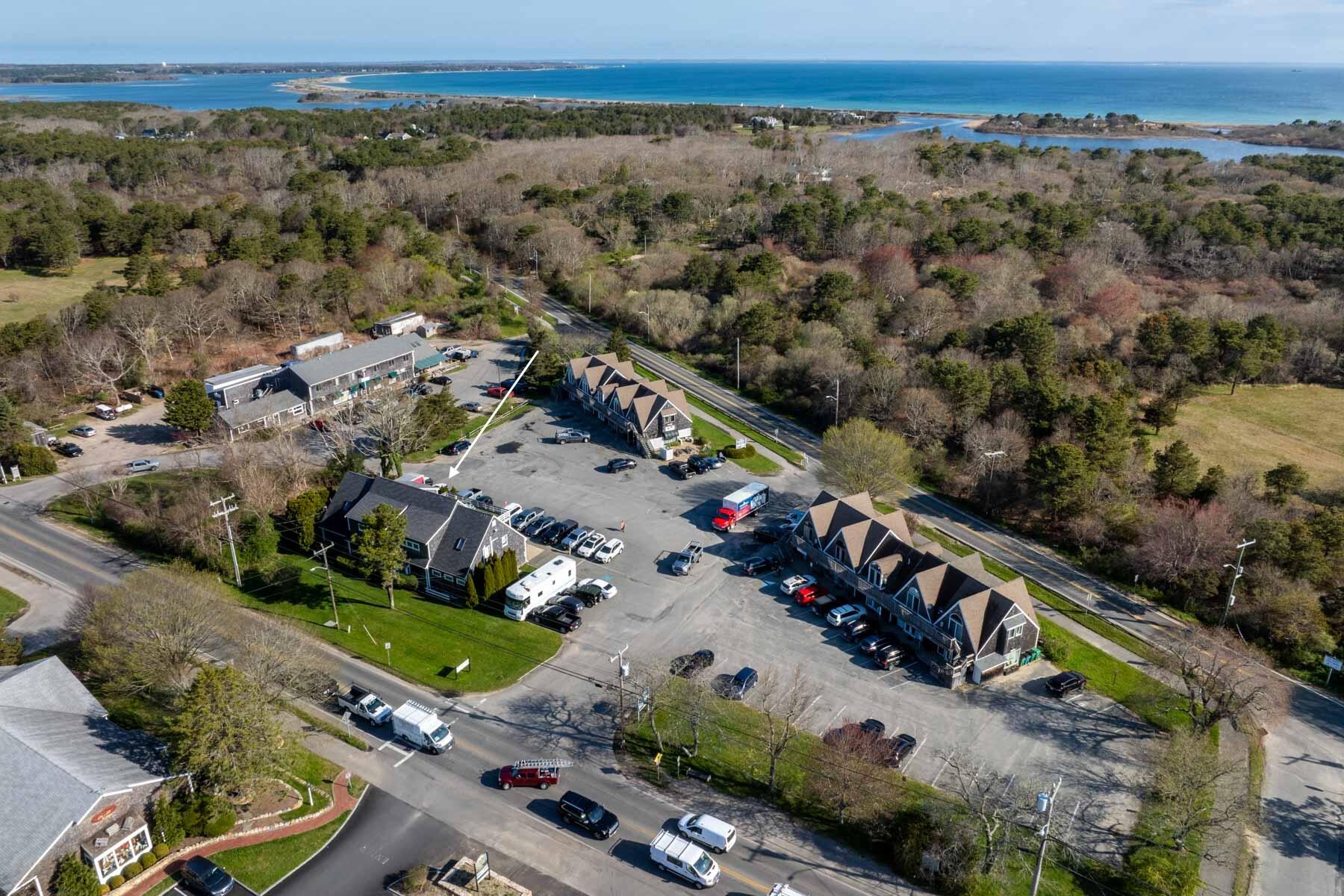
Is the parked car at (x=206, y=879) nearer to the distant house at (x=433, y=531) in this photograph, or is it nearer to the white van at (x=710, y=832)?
the white van at (x=710, y=832)

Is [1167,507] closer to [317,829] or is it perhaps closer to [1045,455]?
[1045,455]

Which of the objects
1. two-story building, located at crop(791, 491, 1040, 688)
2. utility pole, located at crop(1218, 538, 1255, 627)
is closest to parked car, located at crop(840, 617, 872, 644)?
two-story building, located at crop(791, 491, 1040, 688)

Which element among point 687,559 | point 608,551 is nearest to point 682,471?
point 687,559

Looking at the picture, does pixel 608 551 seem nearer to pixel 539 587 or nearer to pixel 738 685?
pixel 539 587

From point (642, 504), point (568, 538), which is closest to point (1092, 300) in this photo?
point (642, 504)

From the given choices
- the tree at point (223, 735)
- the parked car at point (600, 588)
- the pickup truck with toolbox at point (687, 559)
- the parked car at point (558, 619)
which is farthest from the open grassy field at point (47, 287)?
the pickup truck with toolbox at point (687, 559)

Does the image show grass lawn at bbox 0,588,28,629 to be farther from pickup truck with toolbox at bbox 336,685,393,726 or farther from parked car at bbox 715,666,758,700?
parked car at bbox 715,666,758,700
